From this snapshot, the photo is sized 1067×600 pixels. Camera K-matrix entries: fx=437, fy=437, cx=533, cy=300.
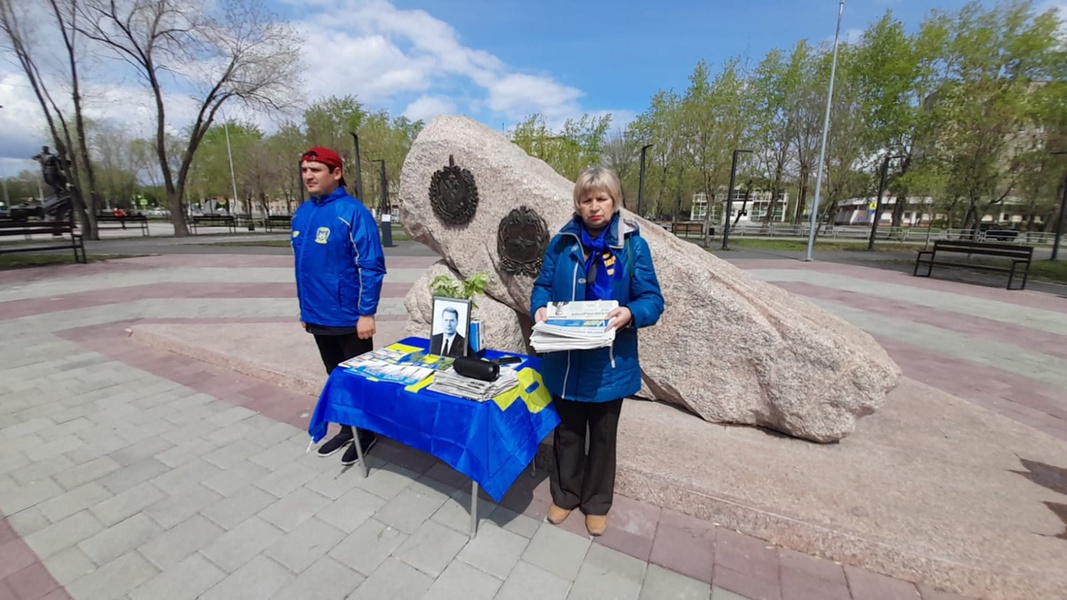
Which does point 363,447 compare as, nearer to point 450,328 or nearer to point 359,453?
point 359,453

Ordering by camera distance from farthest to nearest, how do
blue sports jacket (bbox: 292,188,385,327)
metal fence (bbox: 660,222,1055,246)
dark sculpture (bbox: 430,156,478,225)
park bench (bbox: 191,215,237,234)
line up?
metal fence (bbox: 660,222,1055,246) < park bench (bbox: 191,215,237,234) < dark sculpture (bbox: 430,156,478,225) < blue sports jacket (bbox: 292,188,385,327)

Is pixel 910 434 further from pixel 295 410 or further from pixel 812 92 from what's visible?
pixel 812 92

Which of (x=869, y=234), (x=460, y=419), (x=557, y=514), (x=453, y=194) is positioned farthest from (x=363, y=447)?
(x=869, y=234)

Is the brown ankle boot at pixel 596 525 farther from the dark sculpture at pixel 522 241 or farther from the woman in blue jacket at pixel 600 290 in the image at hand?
the dark sculpture at pixel 522 241

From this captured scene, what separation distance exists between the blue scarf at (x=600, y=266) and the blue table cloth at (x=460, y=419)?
71cm

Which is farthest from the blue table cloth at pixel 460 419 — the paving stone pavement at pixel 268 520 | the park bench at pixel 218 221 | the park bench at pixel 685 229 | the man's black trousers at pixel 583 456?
the park bench at pixel 218 221

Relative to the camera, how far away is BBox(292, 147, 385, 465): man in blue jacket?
8.96 ft

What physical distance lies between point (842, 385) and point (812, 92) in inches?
1212

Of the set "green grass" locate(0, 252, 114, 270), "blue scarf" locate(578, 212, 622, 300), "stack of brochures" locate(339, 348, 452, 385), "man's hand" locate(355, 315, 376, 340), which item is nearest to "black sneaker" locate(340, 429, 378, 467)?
"stack of brochures" locate(339, 348, 452, 385)

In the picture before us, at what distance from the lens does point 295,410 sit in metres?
3.73

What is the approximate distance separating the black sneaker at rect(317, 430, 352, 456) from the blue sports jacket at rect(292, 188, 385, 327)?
2.93ft

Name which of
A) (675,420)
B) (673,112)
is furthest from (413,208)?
(673,112)

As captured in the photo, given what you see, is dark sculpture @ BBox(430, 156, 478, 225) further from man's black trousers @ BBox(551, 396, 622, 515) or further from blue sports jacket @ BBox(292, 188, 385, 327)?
man's black trousers @ BBox(551, 396, 622, 515)

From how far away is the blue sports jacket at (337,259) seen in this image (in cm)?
275
